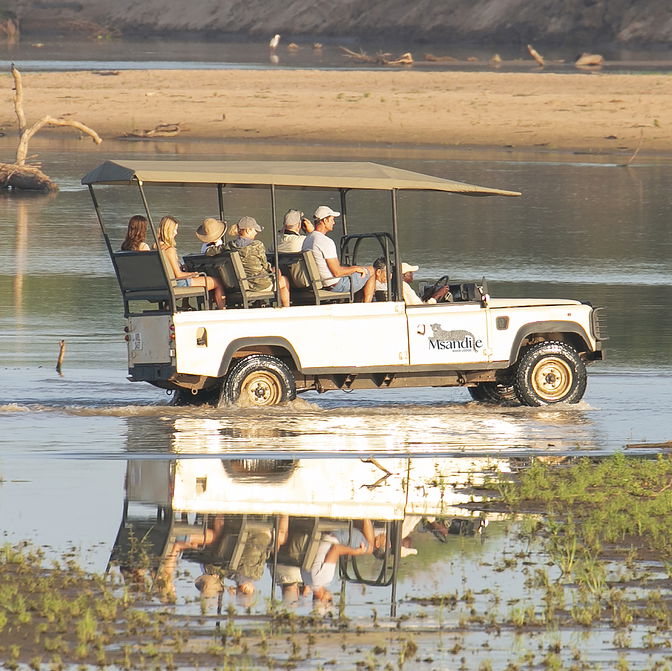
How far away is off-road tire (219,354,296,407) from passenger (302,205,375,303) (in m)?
0.79

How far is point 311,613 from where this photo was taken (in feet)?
28.0

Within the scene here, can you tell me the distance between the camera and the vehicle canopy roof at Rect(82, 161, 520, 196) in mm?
13836

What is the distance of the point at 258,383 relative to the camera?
14.7m

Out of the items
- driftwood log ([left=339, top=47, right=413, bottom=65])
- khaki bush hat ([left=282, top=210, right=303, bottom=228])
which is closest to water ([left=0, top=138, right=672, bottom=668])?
khaki bush hat ([left=282, top=210, right=303, bottom=228])

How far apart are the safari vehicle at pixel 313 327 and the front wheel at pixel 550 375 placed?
0.4 inches

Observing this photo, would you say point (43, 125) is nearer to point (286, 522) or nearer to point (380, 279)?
point (380, 279)

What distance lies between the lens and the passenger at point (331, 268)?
Result: 14.7m

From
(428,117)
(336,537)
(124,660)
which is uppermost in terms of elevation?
(428,117)

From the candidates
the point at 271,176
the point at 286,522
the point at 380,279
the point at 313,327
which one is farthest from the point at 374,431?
the point at 286,522

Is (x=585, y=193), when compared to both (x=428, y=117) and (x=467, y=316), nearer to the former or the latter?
(x=428, y=117)

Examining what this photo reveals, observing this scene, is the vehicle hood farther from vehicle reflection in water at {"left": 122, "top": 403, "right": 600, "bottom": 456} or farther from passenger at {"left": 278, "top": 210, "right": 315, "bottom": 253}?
passenger at {"left": 278, "top": 210, "right": 315, "bottom": 253}

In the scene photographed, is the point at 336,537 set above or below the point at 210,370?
below

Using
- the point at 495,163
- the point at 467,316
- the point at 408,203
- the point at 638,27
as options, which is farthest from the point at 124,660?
the point at 638,27

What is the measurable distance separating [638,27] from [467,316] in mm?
85835
